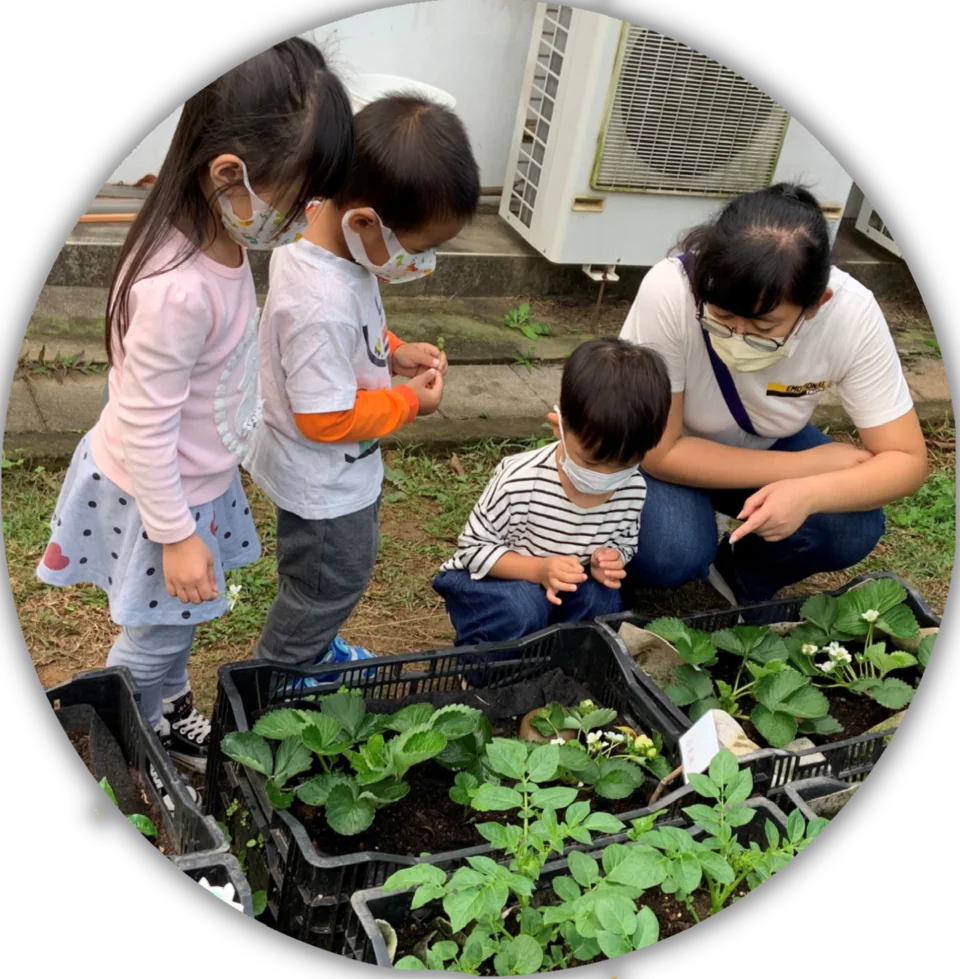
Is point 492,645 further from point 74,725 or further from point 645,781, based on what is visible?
point 74,725

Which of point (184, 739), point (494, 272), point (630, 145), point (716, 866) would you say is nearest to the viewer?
point (716, 866)

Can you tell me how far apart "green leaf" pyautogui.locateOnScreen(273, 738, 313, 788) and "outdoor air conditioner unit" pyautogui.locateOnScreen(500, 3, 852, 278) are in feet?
8.05

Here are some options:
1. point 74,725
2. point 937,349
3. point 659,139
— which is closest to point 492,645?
point 74,725

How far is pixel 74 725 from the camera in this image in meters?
1.71

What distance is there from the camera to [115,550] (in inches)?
70.8

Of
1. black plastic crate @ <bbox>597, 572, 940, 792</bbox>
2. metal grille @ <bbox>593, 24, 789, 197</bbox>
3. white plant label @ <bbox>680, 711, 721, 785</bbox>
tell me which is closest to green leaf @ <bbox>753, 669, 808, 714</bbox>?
black plastic crate @ <bbox>597, 572, 940, 792</bbox>

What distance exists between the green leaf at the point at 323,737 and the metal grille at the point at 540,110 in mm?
2580

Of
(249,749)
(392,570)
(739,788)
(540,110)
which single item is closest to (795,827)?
(739,788)

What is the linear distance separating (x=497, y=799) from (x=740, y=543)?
4.44 feet

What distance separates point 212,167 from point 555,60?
2.46 m

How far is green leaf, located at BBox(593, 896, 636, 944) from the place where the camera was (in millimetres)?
1399

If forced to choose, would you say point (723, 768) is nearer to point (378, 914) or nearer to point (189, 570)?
point (378, 914)

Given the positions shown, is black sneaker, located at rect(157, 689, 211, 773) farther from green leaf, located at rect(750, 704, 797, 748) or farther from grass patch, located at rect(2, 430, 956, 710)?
green leaf, located at rect(750, 704, 797, 748)

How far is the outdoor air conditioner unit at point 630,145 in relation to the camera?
11.3 feet
